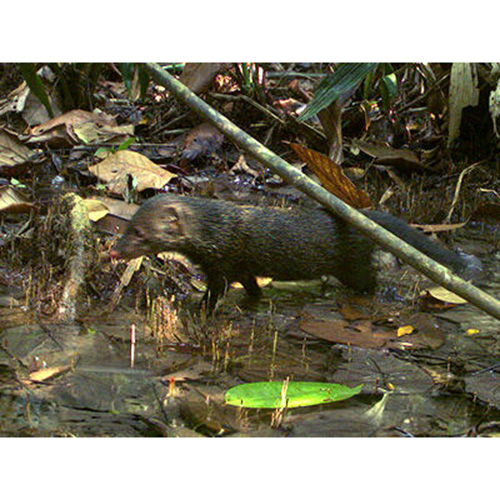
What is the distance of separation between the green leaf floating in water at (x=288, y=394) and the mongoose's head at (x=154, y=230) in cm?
103

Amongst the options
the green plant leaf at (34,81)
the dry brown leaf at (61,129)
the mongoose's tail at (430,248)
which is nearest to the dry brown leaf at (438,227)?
the mongoose's tail at (430,248)

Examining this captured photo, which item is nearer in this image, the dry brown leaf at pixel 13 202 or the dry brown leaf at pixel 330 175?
the dry brown leaf at pixel 330 175

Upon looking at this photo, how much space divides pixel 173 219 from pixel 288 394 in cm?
123

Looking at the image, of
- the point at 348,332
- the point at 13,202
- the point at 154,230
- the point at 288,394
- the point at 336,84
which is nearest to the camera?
the point at 288,394

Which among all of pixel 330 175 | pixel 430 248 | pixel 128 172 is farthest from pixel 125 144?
pixel 430 248

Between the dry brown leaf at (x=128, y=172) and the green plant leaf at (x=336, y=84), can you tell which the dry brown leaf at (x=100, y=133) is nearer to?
the dry brown leaf at (x=128, y=172)

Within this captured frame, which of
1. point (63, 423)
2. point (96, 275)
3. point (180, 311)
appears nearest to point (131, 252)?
point (96, 275)

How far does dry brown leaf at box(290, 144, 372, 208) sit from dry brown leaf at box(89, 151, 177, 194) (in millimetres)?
701

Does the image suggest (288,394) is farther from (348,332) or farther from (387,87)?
(387,87)

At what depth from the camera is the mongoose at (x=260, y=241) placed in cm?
331

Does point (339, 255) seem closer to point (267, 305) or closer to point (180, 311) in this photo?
point (267, 305)

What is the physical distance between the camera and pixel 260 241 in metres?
3.59

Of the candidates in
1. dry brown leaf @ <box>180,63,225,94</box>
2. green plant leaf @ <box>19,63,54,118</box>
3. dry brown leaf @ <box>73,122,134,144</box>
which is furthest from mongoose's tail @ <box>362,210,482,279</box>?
green plant leaf @ <box>19,63,54,118</box>
